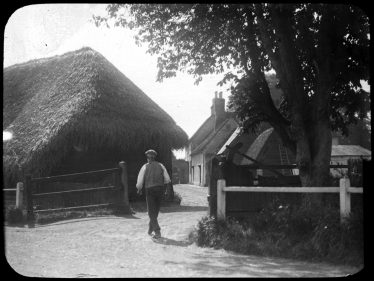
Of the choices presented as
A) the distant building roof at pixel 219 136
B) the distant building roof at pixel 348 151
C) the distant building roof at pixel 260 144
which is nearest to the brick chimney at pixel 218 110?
the distant building roof at pixel 219 136

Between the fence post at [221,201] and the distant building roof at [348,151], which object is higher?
the distant building roof at [348,151]

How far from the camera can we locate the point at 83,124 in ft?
47.2

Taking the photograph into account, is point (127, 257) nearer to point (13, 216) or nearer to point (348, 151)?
point (13, 216)

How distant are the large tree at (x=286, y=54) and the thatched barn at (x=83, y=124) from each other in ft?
12.9

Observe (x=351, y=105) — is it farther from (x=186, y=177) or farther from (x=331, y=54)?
(x=186, y=177)

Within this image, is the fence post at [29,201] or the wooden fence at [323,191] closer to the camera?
the wooden fence at [323,191]

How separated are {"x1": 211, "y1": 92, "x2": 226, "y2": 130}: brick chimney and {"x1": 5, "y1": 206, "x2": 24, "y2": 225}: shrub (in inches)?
661

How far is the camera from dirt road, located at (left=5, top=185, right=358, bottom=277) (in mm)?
5762

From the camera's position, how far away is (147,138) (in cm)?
1606

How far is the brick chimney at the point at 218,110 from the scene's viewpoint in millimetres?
28219

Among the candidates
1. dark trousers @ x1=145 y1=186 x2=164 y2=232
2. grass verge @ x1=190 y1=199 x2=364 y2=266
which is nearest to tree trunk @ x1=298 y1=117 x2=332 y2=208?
grass verge @ x1=190 y1=199 x2=364 y2=266

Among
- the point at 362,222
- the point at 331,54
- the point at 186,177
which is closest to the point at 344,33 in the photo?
the point at 331,54

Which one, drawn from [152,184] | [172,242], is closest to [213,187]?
[152,184]

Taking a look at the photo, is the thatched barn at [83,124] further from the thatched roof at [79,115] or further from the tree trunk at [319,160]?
the tree trunk at [319,160]
